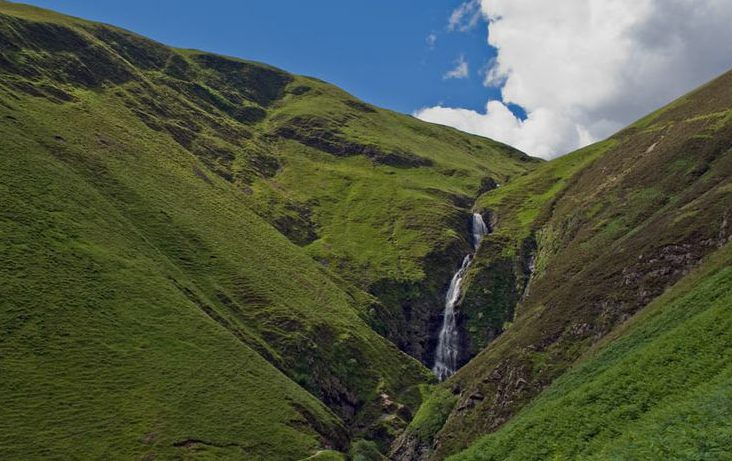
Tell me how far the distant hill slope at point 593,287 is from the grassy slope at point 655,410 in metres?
0.16

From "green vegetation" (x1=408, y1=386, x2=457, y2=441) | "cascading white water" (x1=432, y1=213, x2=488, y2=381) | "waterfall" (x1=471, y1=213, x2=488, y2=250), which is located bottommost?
"green vegetation" (x1=408, y1=386, x2=457, y2=441)

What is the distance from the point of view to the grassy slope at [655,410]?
970 inches

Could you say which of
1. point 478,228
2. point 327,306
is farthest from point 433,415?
point 478,228

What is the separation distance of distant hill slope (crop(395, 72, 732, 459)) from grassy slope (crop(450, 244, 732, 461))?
16 cm

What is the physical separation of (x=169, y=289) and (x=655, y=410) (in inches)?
3211

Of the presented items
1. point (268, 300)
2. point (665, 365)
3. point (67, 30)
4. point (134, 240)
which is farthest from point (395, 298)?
point (67, 30)

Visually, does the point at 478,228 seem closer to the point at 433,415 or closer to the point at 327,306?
the point at 327,306

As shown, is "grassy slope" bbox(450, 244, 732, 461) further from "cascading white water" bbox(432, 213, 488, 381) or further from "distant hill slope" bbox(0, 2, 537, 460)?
"cascading white water" bbox(432, 213, 488, 381)

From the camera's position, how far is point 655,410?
99.1 ft

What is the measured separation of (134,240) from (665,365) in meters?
91.8

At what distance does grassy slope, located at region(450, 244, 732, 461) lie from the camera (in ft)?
80.8

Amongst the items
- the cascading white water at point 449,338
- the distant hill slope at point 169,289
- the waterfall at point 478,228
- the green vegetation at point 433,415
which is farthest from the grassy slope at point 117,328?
the waterfall at point 478,228

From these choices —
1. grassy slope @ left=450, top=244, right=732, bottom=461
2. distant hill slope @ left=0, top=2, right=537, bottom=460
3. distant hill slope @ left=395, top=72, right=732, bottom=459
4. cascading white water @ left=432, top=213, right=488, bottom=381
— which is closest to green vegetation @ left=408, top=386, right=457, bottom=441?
distant hill slope @ left=395, top=72, right=732, bottom=459

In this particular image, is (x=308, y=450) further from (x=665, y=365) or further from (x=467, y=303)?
(x=467, y=303)
